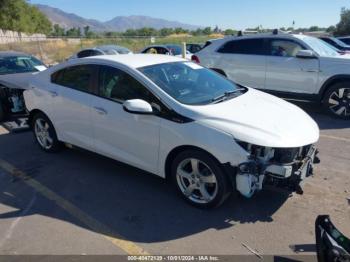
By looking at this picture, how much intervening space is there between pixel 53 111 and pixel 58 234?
2.38 meters

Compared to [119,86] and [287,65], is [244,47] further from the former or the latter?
[119,86]

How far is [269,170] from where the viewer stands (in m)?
3.72

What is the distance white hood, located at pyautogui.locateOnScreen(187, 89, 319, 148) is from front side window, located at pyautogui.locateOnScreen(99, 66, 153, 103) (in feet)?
2.41

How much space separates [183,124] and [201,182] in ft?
2.16

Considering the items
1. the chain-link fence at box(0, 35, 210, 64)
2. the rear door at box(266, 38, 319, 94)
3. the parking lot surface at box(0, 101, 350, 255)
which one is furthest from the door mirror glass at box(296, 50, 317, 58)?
the chain-link fence at box(0, 35, 210, 64)

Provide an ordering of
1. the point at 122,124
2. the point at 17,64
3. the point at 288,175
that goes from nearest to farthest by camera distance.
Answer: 1. the point at 288,175
2. the point at 122,124
3. the point at 17,64

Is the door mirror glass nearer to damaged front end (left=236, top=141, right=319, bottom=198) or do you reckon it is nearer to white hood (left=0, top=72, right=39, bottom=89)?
damaged front end (left=236, top=141, right=319, bottom=198)

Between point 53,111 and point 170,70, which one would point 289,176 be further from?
point 53,111

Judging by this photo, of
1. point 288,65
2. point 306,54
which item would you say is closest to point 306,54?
point 306,54

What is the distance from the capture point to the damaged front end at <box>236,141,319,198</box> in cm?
366

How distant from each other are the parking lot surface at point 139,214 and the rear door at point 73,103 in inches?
19.3

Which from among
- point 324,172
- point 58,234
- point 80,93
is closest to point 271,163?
point 324,172

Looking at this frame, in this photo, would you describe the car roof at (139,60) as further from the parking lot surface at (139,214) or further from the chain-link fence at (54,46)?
the chain-link fence at (54,46)

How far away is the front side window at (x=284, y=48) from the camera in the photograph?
8.55m
